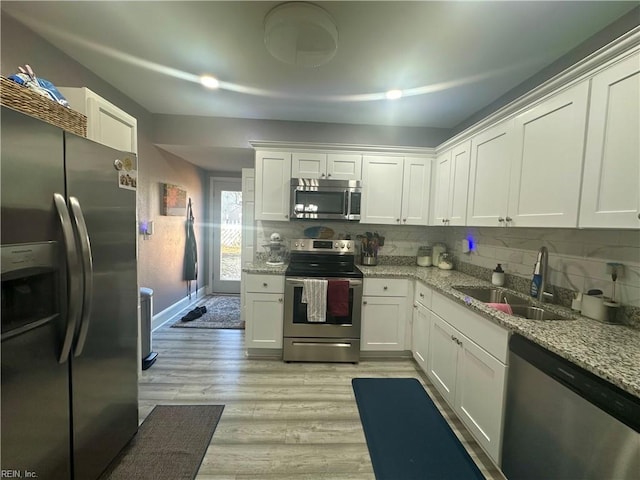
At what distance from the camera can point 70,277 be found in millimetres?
1099

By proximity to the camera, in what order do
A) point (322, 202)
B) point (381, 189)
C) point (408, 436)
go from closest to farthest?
point (408, 436)
point (322, 202)
point (381, 189)

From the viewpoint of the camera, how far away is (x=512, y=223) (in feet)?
6.07

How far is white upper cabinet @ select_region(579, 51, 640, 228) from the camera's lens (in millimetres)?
1152

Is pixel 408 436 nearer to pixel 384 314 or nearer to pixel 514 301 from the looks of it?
pixel 384 314

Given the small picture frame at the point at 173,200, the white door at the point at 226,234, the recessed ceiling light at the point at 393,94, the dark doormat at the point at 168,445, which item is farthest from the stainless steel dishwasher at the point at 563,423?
the white door at the point at 226,234

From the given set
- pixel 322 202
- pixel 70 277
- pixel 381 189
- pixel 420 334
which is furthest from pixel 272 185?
pixel 420 334

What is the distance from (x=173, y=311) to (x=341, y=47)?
12.7ft

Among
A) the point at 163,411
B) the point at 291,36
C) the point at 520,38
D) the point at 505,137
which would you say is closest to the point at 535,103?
the point at 505,137

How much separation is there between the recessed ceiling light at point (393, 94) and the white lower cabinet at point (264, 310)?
2.08 meters

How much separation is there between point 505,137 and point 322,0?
5.12 feet

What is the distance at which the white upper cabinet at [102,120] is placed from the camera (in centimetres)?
156

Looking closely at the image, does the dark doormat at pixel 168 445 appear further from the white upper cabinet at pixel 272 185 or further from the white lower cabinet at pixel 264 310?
the white upper cabinet at pixel 272 185

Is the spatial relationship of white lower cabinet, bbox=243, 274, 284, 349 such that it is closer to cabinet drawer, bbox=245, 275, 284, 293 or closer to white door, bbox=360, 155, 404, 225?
cabinet drawer, bbox=245, 275, 284, 293

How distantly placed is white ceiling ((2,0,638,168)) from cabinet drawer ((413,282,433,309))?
1.85 metres
